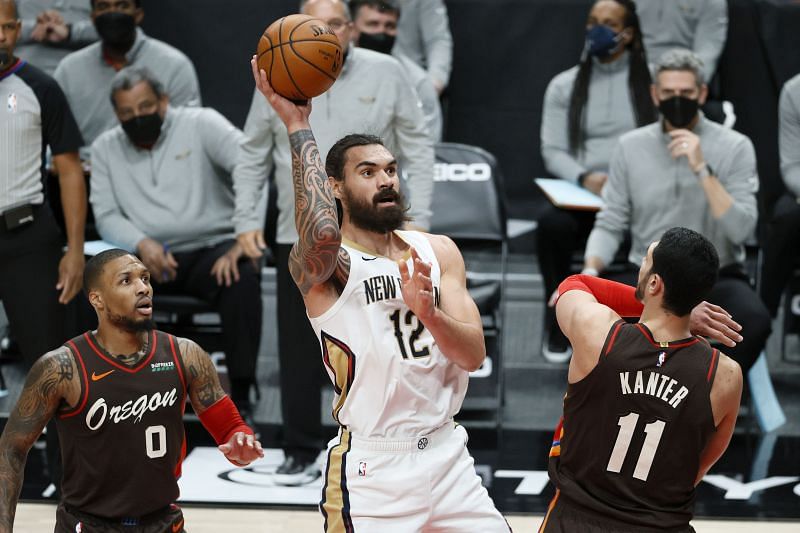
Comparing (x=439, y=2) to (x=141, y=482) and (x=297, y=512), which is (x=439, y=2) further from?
(x=141, y=482)

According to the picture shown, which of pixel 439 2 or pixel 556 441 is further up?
pixel 439 2

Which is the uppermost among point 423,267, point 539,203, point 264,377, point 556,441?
point 423,267

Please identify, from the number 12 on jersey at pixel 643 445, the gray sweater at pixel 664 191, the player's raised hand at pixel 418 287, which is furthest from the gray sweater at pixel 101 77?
the number 12 on jersey at pixel 643 445

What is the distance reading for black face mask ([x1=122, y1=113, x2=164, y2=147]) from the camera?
243 inches

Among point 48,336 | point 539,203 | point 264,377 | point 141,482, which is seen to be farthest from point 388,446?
point 539,203

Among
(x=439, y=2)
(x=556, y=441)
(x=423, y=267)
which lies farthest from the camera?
(x=439, y=2)

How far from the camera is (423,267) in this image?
308 cm

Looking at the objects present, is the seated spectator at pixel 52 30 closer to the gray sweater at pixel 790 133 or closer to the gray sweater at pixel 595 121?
the gray sweater at pixel 595 121

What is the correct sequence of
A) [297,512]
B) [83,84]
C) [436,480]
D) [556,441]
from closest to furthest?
[436,480] < [556,441] < [297,512] < [83,84]

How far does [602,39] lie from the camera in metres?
6.74

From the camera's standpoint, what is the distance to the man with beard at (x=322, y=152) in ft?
17.6

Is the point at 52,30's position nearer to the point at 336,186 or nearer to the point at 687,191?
the point at 687,191

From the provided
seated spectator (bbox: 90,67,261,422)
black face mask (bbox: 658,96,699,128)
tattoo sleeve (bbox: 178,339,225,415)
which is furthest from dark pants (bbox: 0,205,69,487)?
black face mask (bbox: 658,96,699,128)

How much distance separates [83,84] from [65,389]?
335 cm
